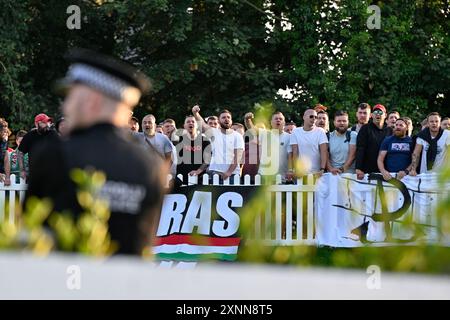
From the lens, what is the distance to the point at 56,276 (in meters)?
2.26

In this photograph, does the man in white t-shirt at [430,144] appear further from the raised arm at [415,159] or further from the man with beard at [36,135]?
the man with beard at [36,135]

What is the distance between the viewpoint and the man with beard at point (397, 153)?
45.0ft

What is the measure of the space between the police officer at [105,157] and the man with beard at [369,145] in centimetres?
1054

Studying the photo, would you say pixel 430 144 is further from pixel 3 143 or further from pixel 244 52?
pixel 244 52

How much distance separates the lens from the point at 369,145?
1402cm

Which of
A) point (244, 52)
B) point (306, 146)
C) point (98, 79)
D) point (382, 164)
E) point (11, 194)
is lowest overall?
point (11, 194)

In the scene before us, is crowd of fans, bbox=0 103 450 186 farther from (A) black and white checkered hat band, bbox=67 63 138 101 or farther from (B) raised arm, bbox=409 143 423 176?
(A) black and white checkered hat band, bbox=67 63 138 101

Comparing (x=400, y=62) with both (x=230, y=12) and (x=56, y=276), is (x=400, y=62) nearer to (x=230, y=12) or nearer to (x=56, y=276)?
(x=230, y=12)

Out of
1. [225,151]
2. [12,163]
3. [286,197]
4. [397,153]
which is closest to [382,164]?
[397,153]

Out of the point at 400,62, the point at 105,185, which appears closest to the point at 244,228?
the point at 105,185

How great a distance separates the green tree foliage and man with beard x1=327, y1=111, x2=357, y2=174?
11.6 meters

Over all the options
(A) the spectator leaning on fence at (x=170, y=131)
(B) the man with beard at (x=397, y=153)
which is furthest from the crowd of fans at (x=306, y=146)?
(A) the spectator leaning on fence at (x=170, y=131)

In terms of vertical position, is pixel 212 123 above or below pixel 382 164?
above

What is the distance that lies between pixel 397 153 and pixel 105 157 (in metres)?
10.7
